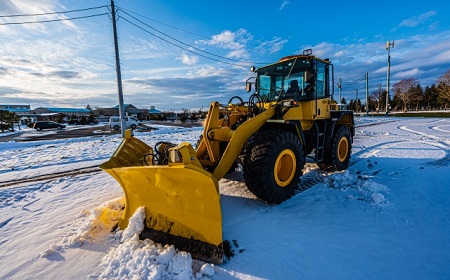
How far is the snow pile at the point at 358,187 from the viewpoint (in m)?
4.28

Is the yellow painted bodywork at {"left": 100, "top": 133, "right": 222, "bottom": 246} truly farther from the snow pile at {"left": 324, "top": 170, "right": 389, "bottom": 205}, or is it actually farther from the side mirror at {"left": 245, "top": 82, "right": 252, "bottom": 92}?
the side mirror at {"left": 245, "top": 82, "right": 252, "bottom": 92}

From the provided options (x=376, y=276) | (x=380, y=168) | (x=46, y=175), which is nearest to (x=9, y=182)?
(x=46, y=175)

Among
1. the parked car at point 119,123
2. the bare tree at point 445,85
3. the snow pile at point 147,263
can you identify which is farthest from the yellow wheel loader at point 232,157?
the bare tree at point 445,85

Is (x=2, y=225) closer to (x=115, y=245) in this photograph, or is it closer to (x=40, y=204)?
(x=40, y=204)

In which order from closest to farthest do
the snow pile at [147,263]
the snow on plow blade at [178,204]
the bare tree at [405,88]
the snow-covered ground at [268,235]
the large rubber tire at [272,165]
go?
the snow pile at [147,263] < the snow-covered ground at [268,235] < the snow on plow blade at [178,204] < the large rubber tire at [272,165] < the bare tree at [405,88]

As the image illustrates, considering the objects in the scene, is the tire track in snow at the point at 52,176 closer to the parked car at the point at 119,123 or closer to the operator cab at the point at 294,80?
the operator cab at the point at 294,80

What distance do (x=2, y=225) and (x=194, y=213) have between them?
3227 mm

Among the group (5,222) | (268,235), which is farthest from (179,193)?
(5,222)

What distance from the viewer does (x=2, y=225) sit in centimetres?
379

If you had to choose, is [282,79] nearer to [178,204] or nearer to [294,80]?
[294,80]

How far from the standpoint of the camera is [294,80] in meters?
5.28

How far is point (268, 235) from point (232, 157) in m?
1.22

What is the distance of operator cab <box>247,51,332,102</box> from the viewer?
5148mm

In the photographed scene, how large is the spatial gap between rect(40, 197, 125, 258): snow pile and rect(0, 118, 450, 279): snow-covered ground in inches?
0.5
